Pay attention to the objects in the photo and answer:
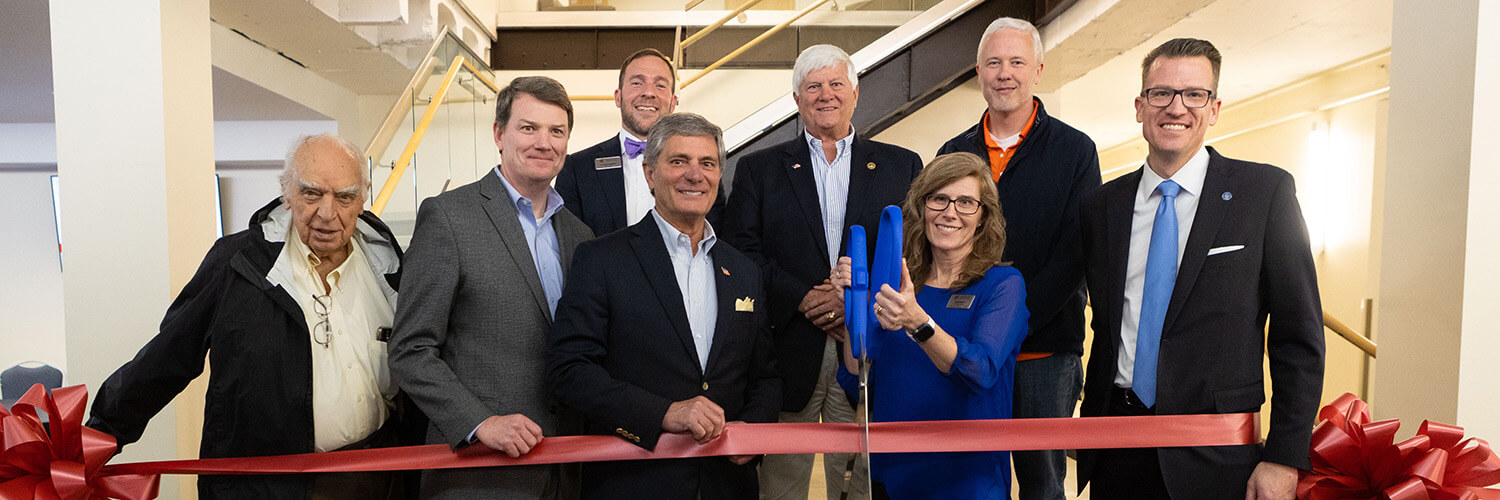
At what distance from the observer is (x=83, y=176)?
9.95 feet

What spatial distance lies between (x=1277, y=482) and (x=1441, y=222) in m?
1.09

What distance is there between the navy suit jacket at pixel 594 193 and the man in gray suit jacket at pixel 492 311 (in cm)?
80

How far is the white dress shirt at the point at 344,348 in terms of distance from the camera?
87.0 inches

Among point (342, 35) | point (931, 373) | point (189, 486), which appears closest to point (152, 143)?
point (189, 486)

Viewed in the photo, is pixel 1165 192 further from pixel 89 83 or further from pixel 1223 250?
pixel 89 83

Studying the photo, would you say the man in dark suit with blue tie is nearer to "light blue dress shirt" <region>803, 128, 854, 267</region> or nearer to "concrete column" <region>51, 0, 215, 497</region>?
"light blue dress shirt" <region>803, 128, 854, 267</region>

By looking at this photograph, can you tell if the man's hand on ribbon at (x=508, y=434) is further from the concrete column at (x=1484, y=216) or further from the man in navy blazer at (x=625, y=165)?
the concrete column at (x=1484, y=216)

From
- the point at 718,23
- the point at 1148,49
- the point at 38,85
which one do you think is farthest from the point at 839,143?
the point at 38,85

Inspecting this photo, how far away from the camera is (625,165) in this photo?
132 inches

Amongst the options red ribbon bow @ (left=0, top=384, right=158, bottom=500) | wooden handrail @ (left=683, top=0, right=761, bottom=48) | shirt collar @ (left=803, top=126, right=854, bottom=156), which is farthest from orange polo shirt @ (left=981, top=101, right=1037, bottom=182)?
wooden handrail @ (left=683, top=0, right=761, bottom=48)

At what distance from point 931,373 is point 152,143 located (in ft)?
8.72

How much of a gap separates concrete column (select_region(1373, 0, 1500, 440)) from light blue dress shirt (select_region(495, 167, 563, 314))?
95.1 inches

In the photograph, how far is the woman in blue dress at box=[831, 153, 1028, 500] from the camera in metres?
2.24

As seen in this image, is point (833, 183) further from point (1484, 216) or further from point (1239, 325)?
point (1484, 216)
